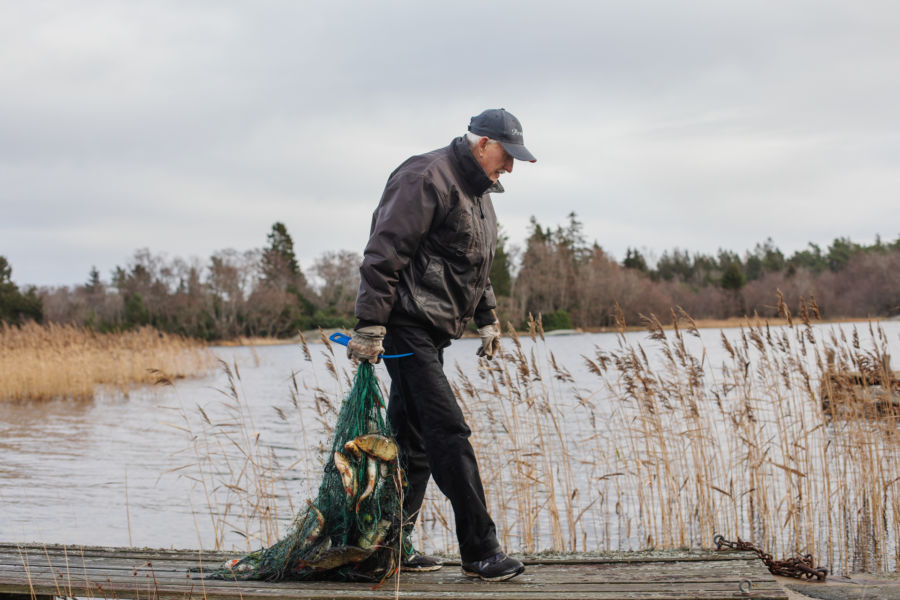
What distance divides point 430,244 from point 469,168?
377 millimetres

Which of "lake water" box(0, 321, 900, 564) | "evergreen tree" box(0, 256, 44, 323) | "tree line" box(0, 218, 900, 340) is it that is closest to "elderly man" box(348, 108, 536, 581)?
"lake water" box(0, 321, 900, 564)

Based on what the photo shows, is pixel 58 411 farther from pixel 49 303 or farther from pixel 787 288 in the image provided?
pixel 49 303

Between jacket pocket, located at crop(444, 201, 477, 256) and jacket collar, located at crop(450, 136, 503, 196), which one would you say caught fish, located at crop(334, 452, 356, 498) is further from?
jacket collar, located at crop(450, 136, 503, 196)

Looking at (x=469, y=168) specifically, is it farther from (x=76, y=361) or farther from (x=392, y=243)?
(x=76, y=361)

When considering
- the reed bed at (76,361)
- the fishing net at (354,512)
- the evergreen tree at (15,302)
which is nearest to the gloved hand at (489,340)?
the fishing net at (354,512)

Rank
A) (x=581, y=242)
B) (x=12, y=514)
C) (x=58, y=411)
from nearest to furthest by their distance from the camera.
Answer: (x=12, y=514) → (x=58, y=411) → (x=581, y=242)

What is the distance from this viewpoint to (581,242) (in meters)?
70.2

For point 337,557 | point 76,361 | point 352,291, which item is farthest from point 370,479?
point 352,291

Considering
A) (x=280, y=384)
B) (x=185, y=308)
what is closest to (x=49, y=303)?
(x=185, y=308)

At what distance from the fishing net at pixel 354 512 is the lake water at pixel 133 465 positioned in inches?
9.6

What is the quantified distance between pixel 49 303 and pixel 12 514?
64662mm

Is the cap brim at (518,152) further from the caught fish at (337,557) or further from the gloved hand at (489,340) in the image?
the caught fish at (337,557)

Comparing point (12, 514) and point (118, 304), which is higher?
point (118, 304)

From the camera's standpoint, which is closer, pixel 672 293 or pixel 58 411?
pixel 58 411
